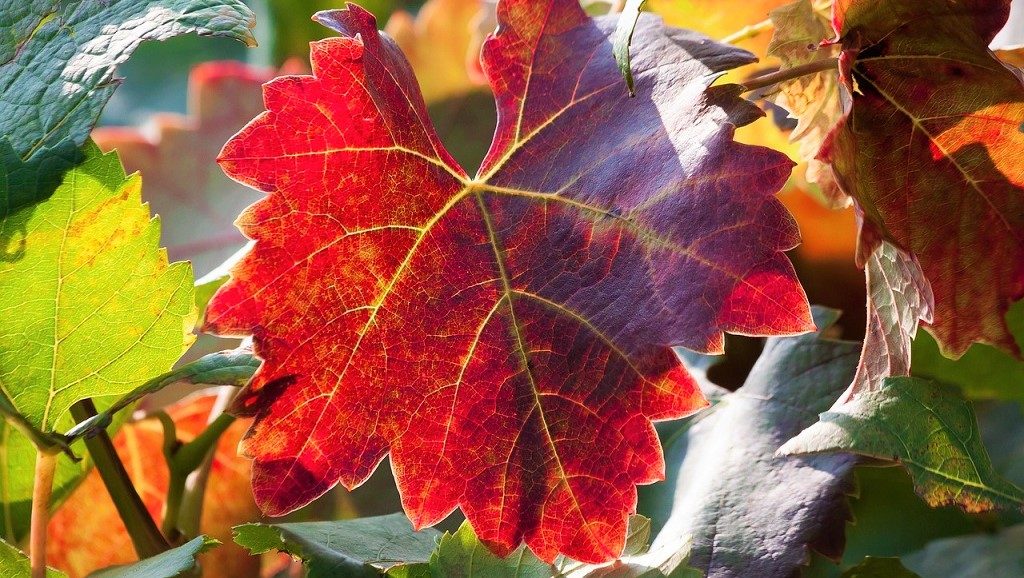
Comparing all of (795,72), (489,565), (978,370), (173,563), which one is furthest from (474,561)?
(978,370)

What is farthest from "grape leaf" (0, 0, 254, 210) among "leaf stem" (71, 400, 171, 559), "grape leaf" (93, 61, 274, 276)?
"grape leaf" (93, 61, 274, 276)

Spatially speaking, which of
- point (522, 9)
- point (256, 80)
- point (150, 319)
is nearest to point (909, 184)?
point (522, 9)

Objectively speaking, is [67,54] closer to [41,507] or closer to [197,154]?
[41,507]

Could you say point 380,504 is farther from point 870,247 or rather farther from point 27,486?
point 870,247

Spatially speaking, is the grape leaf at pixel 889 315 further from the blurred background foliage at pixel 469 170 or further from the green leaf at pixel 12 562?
the green leaf at pixel 12 562

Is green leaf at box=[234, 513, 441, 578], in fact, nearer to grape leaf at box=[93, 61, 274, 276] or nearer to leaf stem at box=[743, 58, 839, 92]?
leaf stem at box=[743, 58, 839, 92]

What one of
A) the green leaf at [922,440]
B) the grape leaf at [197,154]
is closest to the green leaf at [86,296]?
the green leaf at [922,440]
